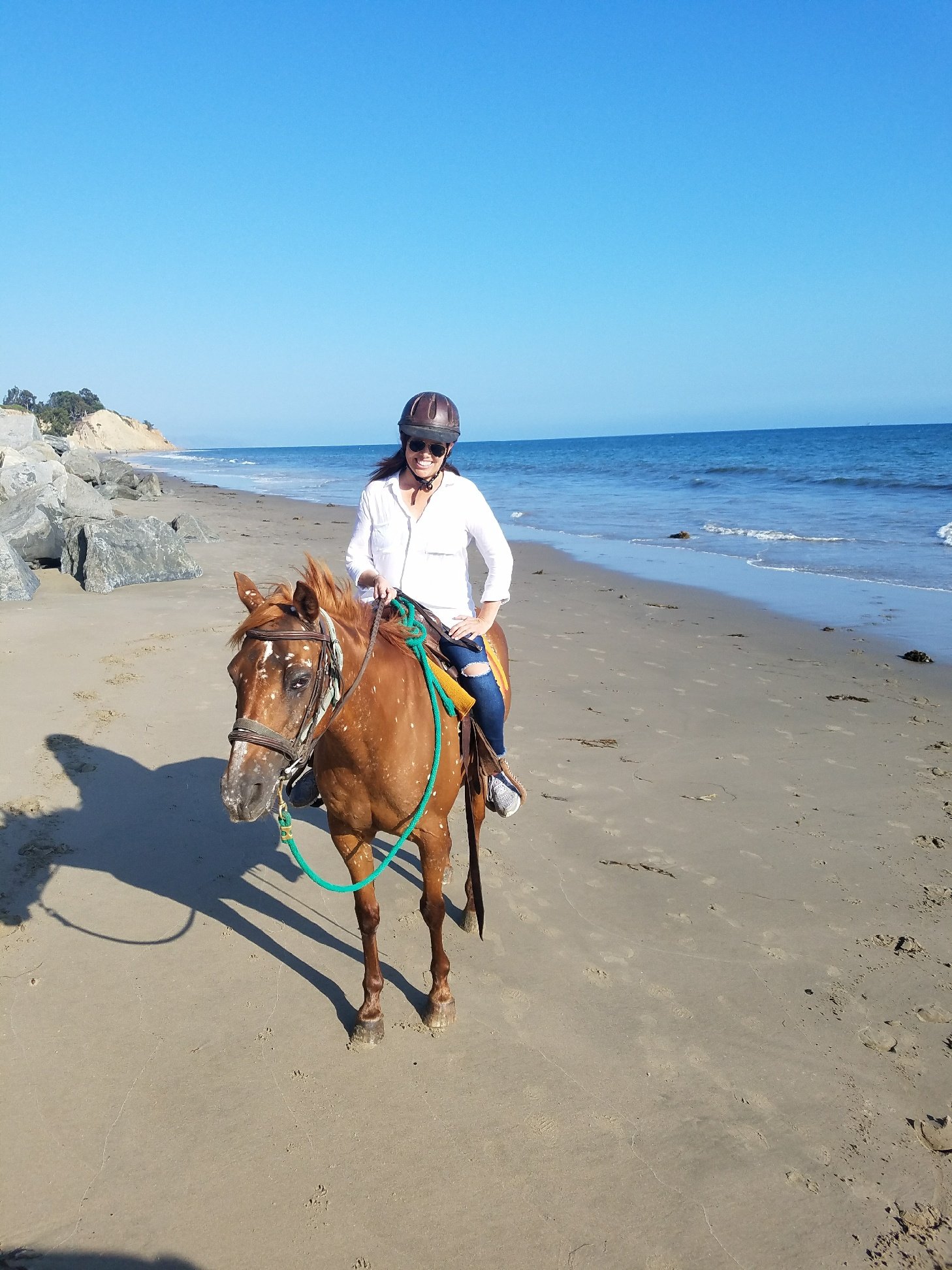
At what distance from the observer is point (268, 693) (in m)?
2.44

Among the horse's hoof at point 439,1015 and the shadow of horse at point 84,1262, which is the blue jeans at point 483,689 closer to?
the horse's hoof at point 439,1015

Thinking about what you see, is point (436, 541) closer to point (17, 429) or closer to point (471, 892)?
point (471, 892)

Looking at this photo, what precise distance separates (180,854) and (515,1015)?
2410 millimetres

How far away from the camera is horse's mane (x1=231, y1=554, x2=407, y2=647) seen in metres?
2.54

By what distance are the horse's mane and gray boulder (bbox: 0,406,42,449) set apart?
20.1m

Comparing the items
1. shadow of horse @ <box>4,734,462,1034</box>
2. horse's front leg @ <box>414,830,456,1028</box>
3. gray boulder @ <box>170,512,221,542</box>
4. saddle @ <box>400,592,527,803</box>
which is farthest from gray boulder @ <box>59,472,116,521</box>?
horse's front leg @ <box>414,830,456,1028</box>

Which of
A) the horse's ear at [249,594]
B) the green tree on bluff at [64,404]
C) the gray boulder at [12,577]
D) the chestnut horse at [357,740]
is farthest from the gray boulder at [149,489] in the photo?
the green tree on bluff at [64,404]

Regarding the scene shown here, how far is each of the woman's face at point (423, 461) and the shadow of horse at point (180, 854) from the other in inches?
99.8

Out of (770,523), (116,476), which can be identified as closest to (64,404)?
(116,476)

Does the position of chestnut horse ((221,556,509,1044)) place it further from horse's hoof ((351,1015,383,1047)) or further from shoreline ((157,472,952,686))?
shoreline ((157,472,952,686))

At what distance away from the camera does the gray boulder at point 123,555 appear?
34.1 feet

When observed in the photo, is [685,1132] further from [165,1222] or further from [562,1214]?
[165,1222]

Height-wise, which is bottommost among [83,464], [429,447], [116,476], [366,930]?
[366,930]

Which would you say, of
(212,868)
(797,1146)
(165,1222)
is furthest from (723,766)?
(165,1222)
